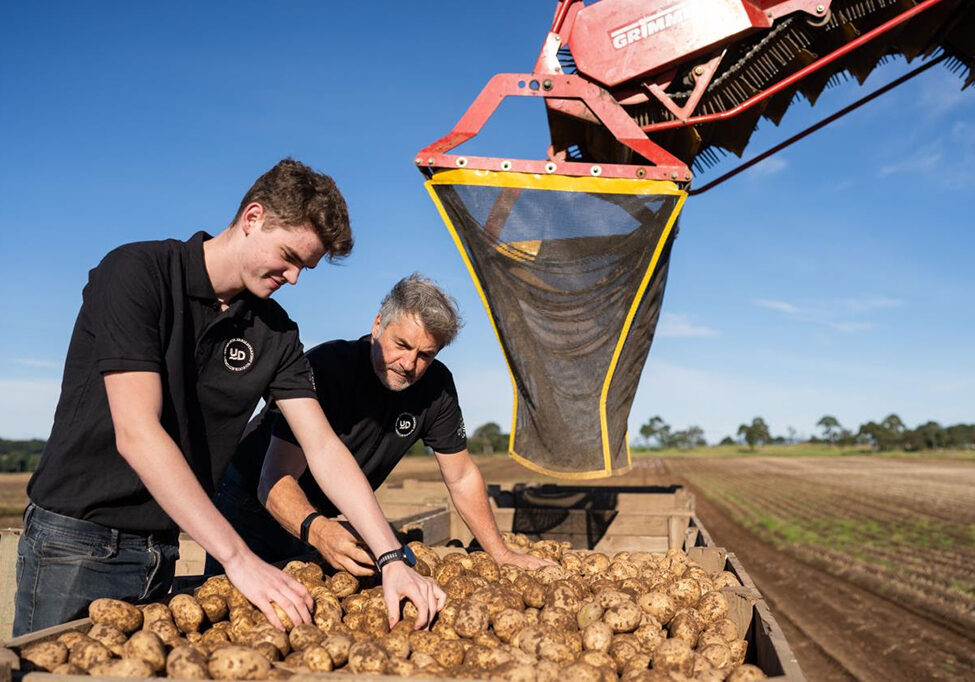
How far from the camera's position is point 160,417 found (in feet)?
7.14

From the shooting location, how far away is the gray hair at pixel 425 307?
321 centimetres

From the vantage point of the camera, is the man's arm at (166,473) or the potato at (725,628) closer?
the man's arm at (166,473)

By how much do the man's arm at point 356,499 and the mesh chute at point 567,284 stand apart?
1036 mm

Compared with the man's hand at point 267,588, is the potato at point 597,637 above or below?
below

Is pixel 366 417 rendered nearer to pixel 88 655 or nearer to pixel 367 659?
pixel 367 659

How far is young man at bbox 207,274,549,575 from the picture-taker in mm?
3240

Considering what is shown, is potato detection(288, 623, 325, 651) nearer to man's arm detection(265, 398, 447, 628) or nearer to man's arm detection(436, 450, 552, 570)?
man's arm detection(265, 398, 447, 628)

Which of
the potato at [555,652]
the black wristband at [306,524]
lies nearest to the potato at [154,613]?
the black wristband at [306,524]

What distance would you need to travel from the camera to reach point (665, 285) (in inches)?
142

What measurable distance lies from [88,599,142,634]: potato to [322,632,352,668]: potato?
56cm

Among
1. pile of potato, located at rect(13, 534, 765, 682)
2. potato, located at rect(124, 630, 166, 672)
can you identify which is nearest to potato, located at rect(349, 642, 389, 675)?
pile of potato, located at rect(13, 534, 765, 682)

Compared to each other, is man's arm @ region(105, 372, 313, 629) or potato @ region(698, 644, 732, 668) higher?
man's arm @ region(105, 372, 313, 629)

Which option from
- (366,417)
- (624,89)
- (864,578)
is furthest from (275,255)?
(864,578)

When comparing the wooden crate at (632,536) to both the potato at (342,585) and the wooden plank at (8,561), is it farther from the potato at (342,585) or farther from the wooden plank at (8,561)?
the wooden plank at (8,561)
